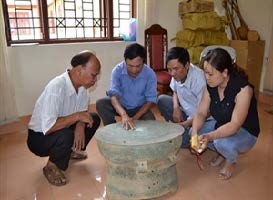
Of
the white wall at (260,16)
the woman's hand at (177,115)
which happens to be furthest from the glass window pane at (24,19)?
the white wall at (260,16)

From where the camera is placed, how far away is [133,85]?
2.18 metres

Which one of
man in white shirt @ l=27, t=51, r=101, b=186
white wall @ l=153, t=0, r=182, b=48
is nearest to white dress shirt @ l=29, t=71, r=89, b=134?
man in white shirt @ l=27, t=51, r=101, b=186

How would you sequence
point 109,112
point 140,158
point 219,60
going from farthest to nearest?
1. point 109,112
2. point 219,60
3. point 140,158

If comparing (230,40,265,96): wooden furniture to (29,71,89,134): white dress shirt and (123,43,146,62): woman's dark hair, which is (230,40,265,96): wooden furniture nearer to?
(123,43,146,62): woman's dark hair

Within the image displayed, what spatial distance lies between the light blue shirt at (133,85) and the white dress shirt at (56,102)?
0.29m

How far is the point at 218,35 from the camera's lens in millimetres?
3523

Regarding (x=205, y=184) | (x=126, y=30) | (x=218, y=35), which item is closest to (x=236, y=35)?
(x=218, y=35)

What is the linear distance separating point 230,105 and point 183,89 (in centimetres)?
47

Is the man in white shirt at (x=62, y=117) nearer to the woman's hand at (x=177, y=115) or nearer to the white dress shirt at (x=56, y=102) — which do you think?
the white dress shirt at (x=56, y=102)

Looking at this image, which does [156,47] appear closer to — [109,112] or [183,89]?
[183,89]

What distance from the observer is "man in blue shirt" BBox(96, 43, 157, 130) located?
2.12 m

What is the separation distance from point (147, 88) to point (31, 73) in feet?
4.72

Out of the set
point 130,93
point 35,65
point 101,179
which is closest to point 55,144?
point 101,179

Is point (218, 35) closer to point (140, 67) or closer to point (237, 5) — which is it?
point (237, 5)
